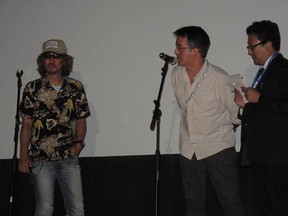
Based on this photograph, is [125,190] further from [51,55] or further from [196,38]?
[196,38]

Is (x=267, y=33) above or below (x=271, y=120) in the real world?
above

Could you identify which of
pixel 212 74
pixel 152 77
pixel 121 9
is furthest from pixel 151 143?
pixel 121 9

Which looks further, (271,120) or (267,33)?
(267,33)

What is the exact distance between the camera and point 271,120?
3049 mm

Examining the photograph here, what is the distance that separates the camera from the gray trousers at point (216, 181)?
11.1ft

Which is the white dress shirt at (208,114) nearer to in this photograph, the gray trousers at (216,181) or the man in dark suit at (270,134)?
the gray trousers at (216,181)

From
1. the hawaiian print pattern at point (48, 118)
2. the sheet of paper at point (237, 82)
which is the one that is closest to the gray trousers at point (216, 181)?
the sheet of paper at point (237, 82)

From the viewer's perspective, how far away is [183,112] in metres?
3.57

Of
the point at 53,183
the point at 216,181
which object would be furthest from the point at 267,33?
the point at 53,183

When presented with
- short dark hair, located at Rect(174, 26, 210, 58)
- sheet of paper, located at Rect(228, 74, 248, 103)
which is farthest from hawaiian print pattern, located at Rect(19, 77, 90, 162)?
sheet of paper, located at Rect(228, 74, 248, 103)

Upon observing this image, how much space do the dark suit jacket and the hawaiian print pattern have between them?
1516 millimetres

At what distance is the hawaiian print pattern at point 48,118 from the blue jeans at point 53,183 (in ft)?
0.24

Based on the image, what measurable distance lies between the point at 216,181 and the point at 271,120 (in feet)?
2.29

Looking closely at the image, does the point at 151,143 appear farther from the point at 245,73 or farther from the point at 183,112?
the point at 245,73
